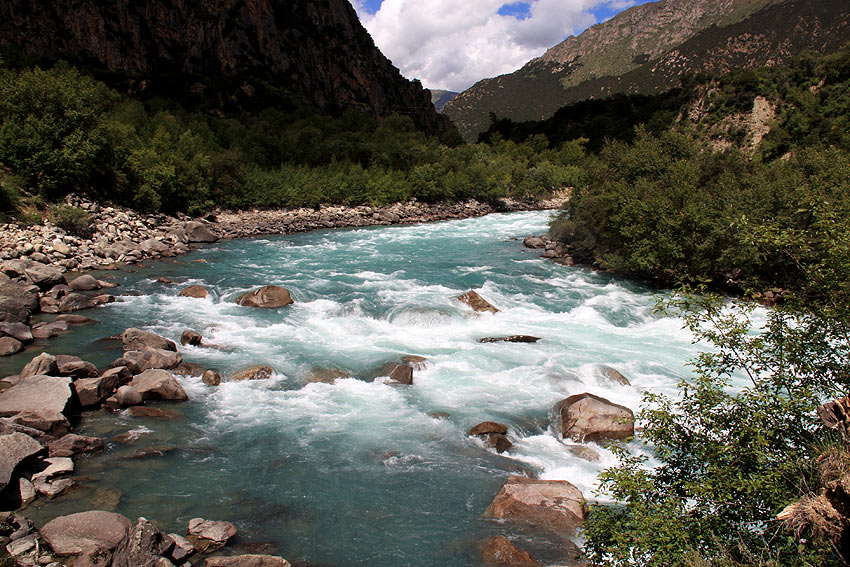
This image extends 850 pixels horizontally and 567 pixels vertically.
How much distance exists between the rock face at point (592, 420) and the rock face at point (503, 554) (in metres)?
3.86

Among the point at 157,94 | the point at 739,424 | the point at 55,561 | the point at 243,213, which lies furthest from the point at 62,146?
the point at 157,94

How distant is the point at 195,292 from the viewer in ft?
66.3

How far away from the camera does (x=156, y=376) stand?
1179cm

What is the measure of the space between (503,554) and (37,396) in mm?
9740

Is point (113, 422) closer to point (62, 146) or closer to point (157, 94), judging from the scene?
point (62, 146)

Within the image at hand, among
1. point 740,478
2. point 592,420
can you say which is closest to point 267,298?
point 592,420

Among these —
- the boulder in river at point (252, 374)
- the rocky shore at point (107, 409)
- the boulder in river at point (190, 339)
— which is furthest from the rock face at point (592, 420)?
the boulder in river at point (190, 339)

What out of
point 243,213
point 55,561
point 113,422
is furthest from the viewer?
point 243,213

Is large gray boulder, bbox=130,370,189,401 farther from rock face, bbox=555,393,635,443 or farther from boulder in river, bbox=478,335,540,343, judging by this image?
boulder in river, bbox=478,335,540,343

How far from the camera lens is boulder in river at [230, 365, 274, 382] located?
13.1 meters

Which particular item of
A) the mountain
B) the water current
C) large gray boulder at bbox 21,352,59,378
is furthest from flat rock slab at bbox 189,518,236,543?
the mountain

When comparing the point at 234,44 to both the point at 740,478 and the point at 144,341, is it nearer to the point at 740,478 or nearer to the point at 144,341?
the point at 144,341

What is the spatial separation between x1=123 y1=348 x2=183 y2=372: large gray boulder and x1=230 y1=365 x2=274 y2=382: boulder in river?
5.56 feet

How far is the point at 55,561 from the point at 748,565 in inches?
315
